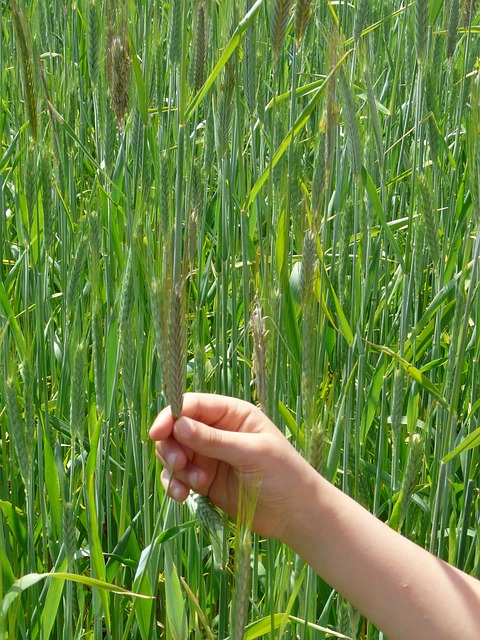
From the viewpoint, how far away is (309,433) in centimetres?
77

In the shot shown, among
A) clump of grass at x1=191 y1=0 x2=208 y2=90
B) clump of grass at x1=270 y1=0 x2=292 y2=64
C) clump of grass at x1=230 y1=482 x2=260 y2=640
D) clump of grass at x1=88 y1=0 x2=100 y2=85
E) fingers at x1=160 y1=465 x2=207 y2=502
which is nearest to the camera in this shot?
clump of grass at x1=230 y1=482 x2=260 y2=640

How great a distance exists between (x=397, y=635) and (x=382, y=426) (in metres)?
0.35

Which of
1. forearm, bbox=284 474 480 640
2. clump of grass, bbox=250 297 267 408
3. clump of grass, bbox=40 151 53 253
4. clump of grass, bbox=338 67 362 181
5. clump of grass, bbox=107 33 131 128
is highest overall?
clump of grass, bbox=107 33 131 128

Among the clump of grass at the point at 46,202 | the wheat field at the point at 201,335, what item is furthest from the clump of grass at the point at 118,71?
the clump of grass at the point at 46,202

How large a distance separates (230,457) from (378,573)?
0.18 meters

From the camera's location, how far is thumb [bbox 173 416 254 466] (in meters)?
0.64

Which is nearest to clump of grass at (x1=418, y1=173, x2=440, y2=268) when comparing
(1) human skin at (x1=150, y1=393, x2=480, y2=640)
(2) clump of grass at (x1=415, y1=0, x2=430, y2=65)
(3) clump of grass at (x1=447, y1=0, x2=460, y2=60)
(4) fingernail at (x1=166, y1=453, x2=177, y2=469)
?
(2) clump of grass at (x1=415, y1=0, x2=430, y2=65)

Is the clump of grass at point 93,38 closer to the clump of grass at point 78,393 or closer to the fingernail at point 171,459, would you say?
the clump of grass at point 78,393

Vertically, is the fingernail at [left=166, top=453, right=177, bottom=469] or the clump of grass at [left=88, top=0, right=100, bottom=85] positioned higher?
the clump of grass at [left=88, top=0, right=100, bottom=85]

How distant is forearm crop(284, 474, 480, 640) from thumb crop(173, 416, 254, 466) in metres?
0.09

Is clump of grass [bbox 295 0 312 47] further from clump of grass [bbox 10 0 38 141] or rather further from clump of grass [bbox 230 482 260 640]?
clump of grass [bbox 230 482 260 640]

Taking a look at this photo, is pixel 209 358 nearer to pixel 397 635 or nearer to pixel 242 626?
pixel 397 635

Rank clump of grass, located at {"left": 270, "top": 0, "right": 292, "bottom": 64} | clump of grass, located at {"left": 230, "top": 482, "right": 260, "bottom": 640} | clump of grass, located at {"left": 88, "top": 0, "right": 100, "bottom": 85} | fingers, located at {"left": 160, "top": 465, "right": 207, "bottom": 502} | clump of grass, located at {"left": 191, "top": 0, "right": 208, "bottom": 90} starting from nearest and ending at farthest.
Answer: clump of grass, located at {"left": 230, "top": 482, "right": 260, "bottom": 640}
fingers, located at {"left": 160, "top": 465, "right": 207, "bottom": 502}
clump of grass, located at {"left": 270, "top": 0, "right": 292, "bottom": 64}
clump of grass, located at {"left": 191, "top": 0, "right": 208, "bottom": 90}
clump of grass, located at {"left": 88, "top": 0, "right": 100, "bottom": 85}

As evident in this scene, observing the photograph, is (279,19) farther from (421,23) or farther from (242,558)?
(242,558)
